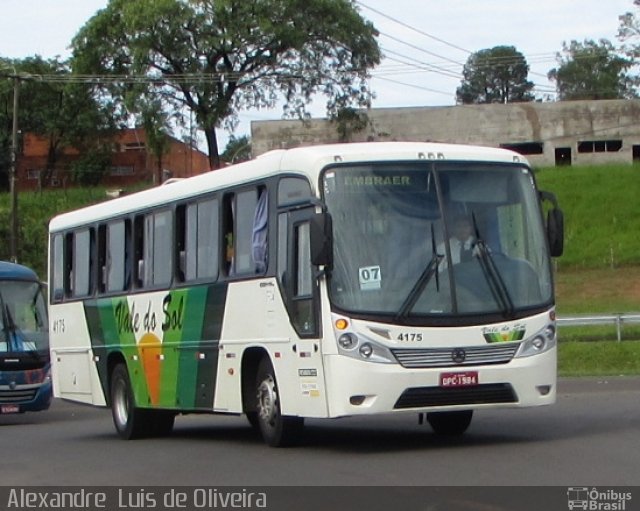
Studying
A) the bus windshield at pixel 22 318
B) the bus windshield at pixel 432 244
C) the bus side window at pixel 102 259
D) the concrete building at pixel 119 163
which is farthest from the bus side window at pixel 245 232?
the concrete building at pixel 119 163

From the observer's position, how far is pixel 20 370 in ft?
86.2

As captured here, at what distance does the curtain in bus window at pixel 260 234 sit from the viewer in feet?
49.8

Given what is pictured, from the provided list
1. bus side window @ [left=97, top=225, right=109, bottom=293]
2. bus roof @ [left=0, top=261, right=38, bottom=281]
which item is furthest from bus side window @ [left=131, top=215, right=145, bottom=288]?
bus roof @ [left=0, top=261, right=38, bottom=281]

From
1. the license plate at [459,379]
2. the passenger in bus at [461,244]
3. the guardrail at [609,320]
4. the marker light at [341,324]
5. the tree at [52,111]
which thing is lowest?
the guardrail at [609,320]

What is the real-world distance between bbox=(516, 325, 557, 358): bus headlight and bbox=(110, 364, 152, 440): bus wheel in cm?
669

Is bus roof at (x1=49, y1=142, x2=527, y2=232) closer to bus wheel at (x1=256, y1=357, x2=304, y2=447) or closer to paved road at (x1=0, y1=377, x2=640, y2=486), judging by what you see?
bus wheel at (x1=256, y1=357, x2=304, y2=447)

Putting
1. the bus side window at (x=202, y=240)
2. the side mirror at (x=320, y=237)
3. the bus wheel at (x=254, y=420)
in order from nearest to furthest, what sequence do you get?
the side mirror at (x=320, y=237) → the bus side window at (x=202, y=240) → the bus wheel at (x=254, y=420)

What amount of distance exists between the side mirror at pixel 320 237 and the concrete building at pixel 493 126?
182 feet

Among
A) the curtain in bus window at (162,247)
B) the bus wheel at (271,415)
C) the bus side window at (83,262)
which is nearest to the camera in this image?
the bus wheel at (271,415)

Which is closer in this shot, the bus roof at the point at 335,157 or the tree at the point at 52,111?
the bus roof at the point at 335,157

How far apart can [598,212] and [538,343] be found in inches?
1885

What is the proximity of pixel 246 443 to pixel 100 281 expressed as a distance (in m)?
4.65

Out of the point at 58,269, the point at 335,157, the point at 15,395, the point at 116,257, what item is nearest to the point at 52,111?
the point at 15,395

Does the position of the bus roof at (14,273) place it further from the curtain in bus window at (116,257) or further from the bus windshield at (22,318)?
the curtain in bus window at (116,257)
